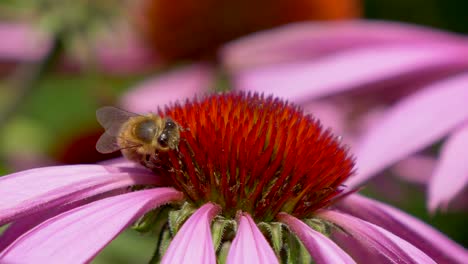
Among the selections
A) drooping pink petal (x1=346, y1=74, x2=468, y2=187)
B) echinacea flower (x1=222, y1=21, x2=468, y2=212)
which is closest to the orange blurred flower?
echinacea flower (x1=222, y1=21, x2=468, y2=212)

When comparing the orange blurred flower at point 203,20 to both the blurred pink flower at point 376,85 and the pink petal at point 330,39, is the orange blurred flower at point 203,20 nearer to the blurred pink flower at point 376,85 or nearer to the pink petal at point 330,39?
the blurred pink flower at point 376,85

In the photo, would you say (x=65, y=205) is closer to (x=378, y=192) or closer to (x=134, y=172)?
(x=134, y=172)

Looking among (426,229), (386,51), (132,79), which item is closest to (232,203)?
(426,229)

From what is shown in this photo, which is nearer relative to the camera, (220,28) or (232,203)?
(232,203)

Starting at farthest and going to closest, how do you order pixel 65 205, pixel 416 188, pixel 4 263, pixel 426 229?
pixel 416 188 → pixel 426 229 → pixel 65 205 → pixel 4 263

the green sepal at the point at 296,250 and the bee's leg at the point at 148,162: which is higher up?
the bee's leg at the point at 148,162

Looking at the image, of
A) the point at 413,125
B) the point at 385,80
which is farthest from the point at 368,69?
the point at 413,125

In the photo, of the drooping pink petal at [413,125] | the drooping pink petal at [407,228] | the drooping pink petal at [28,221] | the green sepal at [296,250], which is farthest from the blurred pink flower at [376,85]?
the drooping pink petal at [28,221]
